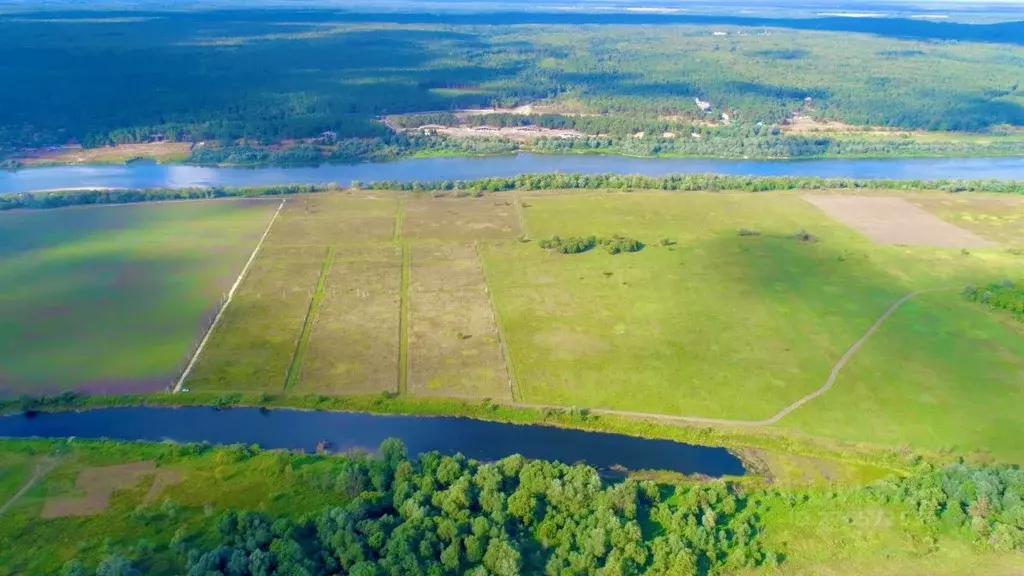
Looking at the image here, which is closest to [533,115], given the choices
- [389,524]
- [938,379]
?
[938,379]

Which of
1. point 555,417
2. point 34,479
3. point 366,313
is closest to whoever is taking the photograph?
point 34,479

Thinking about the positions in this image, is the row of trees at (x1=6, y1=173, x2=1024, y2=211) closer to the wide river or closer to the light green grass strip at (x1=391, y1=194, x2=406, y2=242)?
the light green grass strip at (x1=391, y1=194, x2=406, y2=242)

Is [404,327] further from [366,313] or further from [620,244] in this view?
[620,244]

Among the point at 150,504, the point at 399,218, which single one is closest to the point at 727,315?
the point at 399,218

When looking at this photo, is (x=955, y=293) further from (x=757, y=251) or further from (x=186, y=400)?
(x=186, y=400)

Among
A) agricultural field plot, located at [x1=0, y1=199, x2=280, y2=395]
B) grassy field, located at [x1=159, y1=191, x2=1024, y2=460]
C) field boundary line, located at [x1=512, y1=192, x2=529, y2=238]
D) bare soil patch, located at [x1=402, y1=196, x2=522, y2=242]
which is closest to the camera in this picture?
grassy field, located at [x1=159, y1=191, x2=1024, y2=460]

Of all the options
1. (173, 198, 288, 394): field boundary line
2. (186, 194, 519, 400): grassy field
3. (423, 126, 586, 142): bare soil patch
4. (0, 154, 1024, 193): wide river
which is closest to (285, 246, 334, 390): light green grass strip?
(186, 194, 519, 400): grassy field

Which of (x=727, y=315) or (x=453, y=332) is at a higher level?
(x=453, y=332)
